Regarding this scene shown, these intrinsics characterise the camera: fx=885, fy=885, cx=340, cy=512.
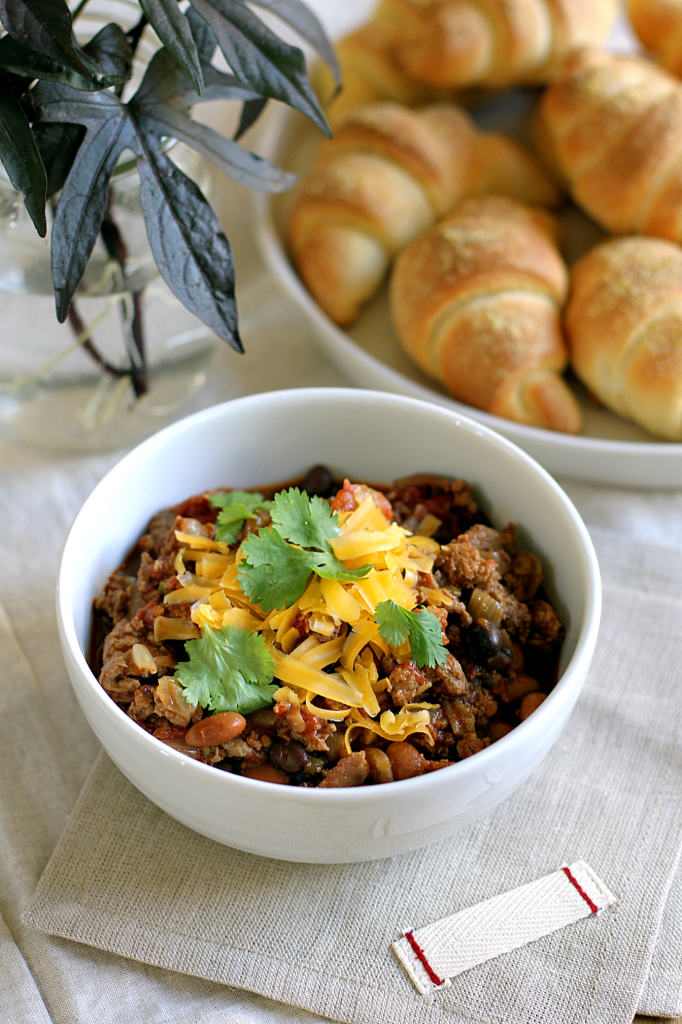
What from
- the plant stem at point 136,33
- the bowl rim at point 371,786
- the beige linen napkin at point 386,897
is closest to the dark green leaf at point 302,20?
the plant stem at point 136,33

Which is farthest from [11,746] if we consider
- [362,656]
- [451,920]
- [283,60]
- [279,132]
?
[279,132]

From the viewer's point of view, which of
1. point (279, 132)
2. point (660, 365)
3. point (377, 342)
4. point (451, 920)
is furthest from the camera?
point (279, 132)

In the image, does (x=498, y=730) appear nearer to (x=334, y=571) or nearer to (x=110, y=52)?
(x=334, y=571)

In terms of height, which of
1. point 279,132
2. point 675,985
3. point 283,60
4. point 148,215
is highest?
point 283,60

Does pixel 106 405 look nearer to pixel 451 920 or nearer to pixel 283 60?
pixel 283 60

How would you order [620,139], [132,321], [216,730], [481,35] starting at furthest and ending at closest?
[481,35]
[620,139]
[132,321]
[216,730]

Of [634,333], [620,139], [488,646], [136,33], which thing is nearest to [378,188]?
[620,139]

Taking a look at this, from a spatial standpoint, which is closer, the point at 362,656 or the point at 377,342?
the point at 362,656
